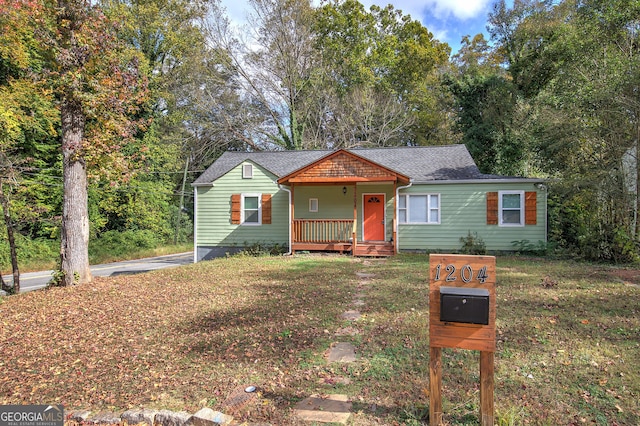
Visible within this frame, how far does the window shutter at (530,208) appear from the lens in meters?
11.9

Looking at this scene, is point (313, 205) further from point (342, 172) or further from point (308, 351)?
point (308, 351)

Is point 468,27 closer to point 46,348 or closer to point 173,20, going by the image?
point 173,20

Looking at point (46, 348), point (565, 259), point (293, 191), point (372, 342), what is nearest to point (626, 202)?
point (565, 259)

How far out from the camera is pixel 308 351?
12.5ft

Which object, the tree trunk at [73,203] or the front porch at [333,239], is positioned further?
the front porch at [333,239]

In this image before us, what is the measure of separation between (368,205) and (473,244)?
3.98 meters

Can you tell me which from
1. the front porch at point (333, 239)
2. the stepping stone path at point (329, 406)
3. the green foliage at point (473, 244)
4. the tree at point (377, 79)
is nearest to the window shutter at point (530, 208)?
the green foliage at point (473, 244)

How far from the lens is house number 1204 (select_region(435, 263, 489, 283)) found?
236 centimetres

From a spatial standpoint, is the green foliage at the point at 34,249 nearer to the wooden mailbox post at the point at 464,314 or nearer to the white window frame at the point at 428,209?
the white window frame at the point at 428,209

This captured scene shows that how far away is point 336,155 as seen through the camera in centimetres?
1246

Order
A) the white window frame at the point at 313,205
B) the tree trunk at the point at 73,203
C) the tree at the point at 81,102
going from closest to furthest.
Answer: the tree at the point at 81,102
the tree trunk at the point at 73,203
the white window frame at the point at 313,205

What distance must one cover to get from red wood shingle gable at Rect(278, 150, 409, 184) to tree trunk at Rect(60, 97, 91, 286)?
A: 6436 mm

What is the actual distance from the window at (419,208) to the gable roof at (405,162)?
65cm

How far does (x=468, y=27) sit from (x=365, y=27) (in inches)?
302
